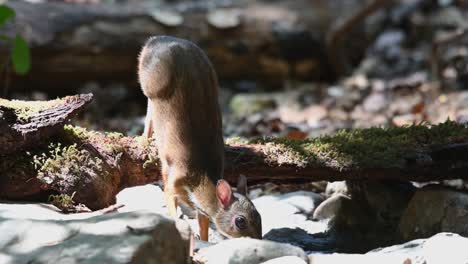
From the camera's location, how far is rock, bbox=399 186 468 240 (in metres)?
4.75

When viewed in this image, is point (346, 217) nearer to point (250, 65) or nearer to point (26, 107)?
point (26, 107)

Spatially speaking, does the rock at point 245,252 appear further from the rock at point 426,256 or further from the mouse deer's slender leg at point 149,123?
the mouse deer's slender leg at point 149,123

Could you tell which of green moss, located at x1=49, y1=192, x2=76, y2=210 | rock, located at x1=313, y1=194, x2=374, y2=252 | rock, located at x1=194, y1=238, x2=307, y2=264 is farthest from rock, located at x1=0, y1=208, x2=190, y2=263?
rock, located at x1=313, y1=194, x2=374, y2=252

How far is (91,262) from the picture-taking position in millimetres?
3141

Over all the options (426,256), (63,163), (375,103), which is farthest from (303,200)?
(375,103)

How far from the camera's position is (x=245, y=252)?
12.2 ft

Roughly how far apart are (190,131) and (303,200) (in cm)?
142

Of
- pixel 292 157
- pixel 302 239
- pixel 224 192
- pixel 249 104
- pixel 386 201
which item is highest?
pixel 292 157

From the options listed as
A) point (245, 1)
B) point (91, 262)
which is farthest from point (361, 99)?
point (91, 262)

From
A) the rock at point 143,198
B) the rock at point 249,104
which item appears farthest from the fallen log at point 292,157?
the rock at point 249,104

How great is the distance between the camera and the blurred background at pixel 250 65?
8.91 m

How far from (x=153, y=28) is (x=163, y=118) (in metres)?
4.65

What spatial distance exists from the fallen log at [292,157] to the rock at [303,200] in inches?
24.1

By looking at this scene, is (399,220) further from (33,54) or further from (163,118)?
(33,54)
